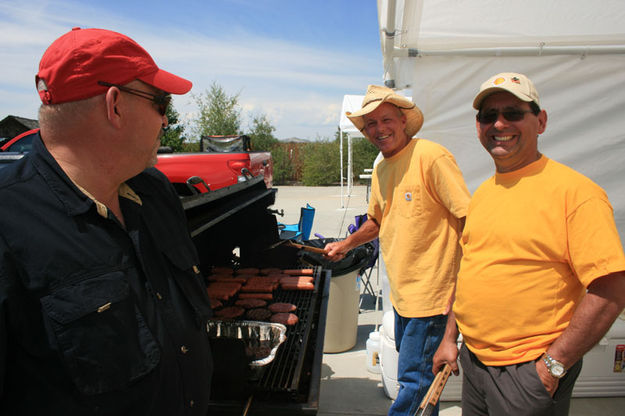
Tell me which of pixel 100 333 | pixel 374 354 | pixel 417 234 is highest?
pixel 417 234

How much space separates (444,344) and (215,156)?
6.34m

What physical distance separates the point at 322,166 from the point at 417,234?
2251cm

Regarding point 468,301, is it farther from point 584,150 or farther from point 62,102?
point 584,150

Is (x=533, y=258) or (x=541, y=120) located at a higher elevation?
(x=541, y=120)

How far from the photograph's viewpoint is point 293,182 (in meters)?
27.4

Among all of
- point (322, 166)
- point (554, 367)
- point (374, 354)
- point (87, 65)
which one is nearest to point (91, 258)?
point (87, 65)

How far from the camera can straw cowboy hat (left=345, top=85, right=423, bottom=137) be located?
2.45 m

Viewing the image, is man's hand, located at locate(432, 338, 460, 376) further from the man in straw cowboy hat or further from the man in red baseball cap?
the man in red baseball cap

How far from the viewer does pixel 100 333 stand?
1.08 meters

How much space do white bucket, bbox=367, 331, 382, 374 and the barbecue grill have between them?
0.78 meters

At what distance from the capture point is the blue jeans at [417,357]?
2.36 meters

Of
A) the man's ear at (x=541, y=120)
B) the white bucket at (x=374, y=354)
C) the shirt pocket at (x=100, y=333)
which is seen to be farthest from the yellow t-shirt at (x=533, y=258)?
the white bucket at (x=374, y=354)

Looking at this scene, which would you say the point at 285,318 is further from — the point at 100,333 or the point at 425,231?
the point at 100,333

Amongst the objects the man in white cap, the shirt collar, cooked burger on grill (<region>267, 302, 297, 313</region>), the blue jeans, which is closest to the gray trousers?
the man in white cap
